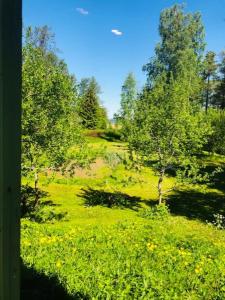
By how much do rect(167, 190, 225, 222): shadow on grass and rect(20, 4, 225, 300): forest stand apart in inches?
2.4

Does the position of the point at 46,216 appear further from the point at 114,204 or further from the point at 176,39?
the point at 176,39

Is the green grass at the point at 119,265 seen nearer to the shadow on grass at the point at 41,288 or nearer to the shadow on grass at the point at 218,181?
the shadow on grass at the point at 41,288

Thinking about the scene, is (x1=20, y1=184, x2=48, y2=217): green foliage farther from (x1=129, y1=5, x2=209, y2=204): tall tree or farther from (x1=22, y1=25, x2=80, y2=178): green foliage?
(x1=129, y1=5, x2=209, y2=204): tall tree

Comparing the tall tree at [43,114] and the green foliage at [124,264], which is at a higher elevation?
the tall tree at [43,114]

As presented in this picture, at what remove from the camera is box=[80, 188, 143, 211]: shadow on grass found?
20516 millimetres

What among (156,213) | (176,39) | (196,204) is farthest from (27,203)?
(176,39)

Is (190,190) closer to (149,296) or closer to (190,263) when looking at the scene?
(190,263)

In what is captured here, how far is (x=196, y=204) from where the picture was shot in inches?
885

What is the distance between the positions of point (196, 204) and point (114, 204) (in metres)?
5.11

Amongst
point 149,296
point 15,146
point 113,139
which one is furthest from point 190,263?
point 113,139

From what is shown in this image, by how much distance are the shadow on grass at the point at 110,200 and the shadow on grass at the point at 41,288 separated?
14.9 m

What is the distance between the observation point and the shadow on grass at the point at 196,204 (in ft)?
65.4

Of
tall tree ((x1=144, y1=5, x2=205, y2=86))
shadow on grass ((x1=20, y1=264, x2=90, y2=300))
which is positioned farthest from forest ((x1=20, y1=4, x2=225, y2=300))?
tall tree ((x1=144, y1=5, x2=205, y2=86))

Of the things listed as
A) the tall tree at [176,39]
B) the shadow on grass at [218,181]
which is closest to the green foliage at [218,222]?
the shadow on grass at [218,181]
